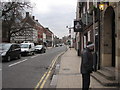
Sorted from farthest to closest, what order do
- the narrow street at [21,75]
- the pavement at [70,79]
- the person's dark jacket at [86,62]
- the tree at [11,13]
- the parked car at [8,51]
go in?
1. the tree at [11,13]
2. the parked car at [8,51]
3. the narrow street at [21,75]
4. the pavement at [70,79]
5. the person's dark jacket at [86,62]

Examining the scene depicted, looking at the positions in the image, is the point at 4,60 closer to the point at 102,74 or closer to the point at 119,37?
the point at 102,74

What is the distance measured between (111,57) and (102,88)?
396 centimetres

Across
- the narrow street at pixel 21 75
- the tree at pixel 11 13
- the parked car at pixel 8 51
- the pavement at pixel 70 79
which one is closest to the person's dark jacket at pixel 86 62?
the pavement at pixel 70 79

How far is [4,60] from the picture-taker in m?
18.4

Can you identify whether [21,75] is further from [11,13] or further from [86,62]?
[11,13]

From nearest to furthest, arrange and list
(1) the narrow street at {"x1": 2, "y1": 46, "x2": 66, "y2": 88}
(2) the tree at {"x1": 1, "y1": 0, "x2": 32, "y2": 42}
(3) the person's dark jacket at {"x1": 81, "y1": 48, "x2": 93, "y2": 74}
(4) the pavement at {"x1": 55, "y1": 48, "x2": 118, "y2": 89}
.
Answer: (3) the person's dark jacket at {"x1": 81, "y1": 48, "x2": 93, "y2": 74}
(4) the pavement at {"x1": 55, "y1": 48, "x2": 118, "y2": 89}
(1) the narrow street at {"x1": 2, "y1": 46, "x2": 66, "y2": 88}
(2) the tree at {"x1": 1, "y1": 0, "x2": 32, "y2": 42}

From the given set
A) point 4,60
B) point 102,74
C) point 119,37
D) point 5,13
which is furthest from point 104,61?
point 5,13

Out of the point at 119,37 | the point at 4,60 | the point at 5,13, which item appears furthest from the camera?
the point at 5,13

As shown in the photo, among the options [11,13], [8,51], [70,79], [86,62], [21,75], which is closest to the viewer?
[86,62]

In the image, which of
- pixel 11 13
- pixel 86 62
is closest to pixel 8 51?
pixel 86 62

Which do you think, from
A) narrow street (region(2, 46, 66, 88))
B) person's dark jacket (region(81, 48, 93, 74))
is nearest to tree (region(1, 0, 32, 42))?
narrow street (region(2, 46, 66, 88))

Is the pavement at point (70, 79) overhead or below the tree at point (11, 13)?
below

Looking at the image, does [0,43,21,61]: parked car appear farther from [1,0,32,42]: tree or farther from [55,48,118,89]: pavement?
[1,0,32,42]: tree

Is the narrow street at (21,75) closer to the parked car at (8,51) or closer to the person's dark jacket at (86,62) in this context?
the parked car at (8,51)
